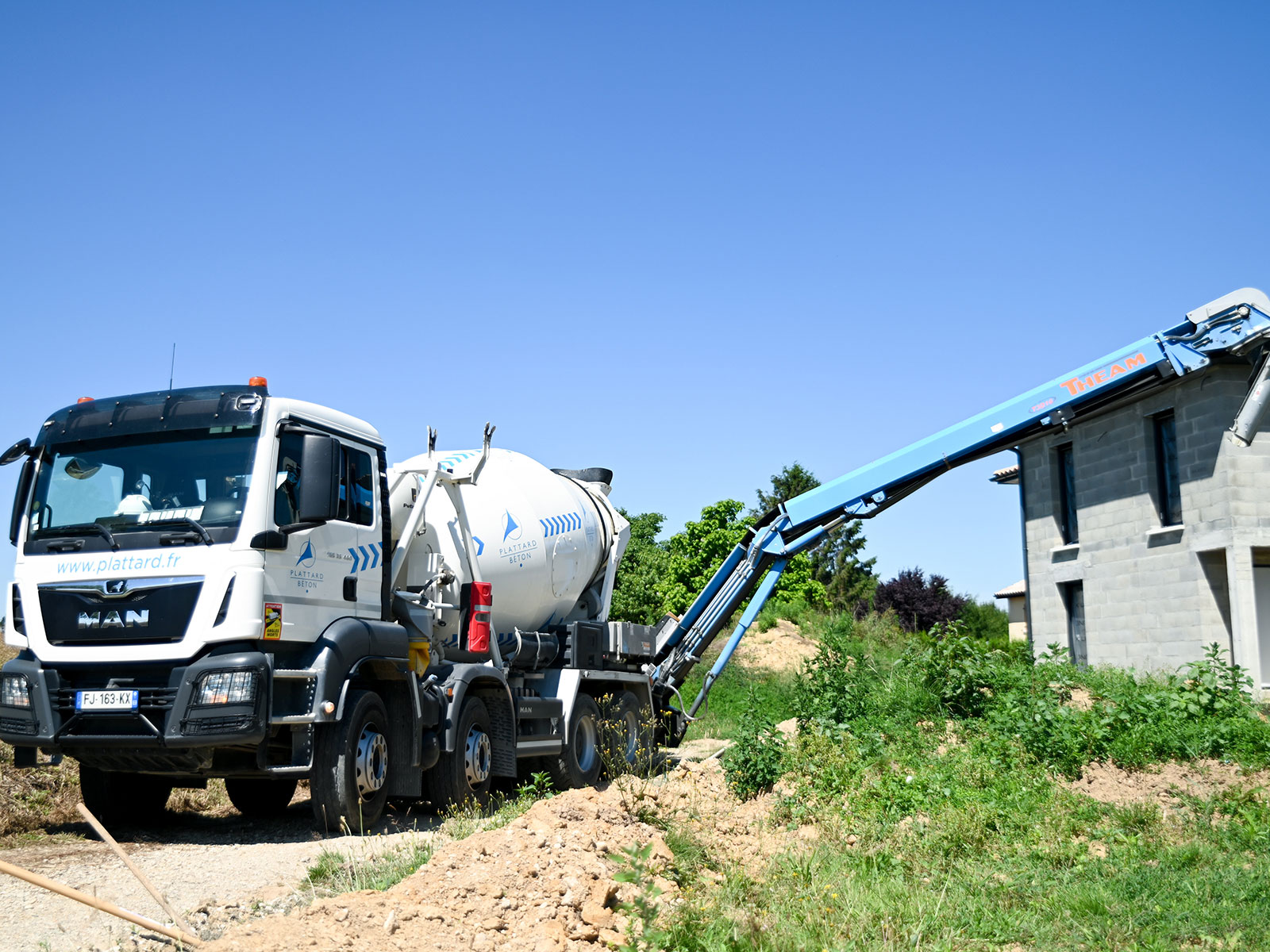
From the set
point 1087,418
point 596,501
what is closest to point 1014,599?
point 1087,418

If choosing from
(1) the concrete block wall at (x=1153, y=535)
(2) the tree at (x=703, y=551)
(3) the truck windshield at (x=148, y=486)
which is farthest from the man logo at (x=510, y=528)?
(2) the tree at (x=703, y=551)

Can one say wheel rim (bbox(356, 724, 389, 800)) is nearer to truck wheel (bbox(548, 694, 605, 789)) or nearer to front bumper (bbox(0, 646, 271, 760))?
front bumper (bbox(0, 646, 271, 760))

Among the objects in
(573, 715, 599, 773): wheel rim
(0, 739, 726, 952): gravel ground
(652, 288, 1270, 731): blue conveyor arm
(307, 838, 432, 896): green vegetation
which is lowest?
(0, 739, 726, 952): gravel ground

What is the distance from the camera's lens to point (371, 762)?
29.7ft

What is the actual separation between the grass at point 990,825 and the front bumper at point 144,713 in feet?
11.6

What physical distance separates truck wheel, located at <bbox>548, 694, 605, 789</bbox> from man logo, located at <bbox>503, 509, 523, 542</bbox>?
7.07 feet

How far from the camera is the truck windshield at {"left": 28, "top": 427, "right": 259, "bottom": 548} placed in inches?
324

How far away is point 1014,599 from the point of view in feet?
140

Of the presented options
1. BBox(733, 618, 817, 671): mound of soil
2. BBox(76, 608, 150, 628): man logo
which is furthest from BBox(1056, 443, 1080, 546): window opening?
BBox(76, 608, 150, 628): man logo

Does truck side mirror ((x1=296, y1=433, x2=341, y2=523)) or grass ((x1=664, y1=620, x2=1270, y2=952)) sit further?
truck side mirror ((x1=296, y1=433, x2=341, y2=523))

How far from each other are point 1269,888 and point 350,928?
5.17 metres

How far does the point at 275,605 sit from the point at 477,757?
10.5ft

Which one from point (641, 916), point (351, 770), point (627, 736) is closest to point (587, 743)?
point (627, 736)

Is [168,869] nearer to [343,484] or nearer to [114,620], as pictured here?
[114,620]
